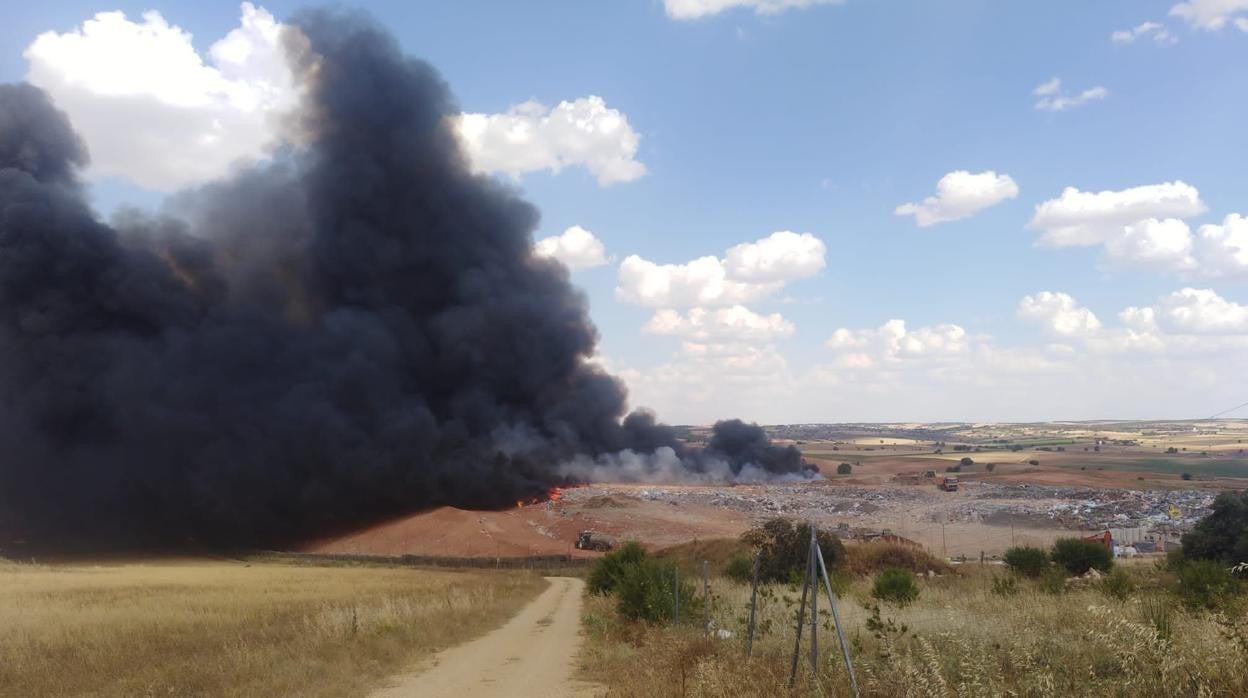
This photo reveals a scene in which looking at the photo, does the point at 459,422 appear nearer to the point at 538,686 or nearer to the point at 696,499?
the point at 696,499

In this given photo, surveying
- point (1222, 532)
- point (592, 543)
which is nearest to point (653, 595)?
point (1222, 532)

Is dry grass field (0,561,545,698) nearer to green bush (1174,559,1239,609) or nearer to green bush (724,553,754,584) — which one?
green bush (724,553,754,584)

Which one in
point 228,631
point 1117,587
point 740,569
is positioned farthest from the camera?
point 740,569

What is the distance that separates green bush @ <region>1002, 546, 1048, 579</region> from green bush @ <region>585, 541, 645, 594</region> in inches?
473

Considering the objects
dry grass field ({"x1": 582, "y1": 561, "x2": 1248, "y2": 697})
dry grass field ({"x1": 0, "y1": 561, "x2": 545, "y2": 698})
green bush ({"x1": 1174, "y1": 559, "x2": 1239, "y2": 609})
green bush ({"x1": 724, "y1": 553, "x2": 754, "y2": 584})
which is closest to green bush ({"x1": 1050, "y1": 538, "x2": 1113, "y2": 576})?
green bush ({"x1": 724, "y1": 553, "x2": 754, "y2": 584})

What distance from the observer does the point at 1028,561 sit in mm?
28438

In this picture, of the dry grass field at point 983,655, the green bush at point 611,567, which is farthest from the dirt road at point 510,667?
the green bush at point 611,567

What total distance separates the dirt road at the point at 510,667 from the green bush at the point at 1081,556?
16.6 metres

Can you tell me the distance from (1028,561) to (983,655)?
75.9ft

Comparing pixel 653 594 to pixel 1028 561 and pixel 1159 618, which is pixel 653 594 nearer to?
pixel 1159 618

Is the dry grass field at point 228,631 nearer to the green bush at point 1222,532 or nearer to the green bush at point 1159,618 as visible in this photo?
the green bush at point 1159,618

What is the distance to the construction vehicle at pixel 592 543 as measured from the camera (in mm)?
56403


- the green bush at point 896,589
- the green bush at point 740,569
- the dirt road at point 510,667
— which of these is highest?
the green bush at point 896,589

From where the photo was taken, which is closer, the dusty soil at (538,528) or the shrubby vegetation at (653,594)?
the shrubby vegetation at (653,594)
